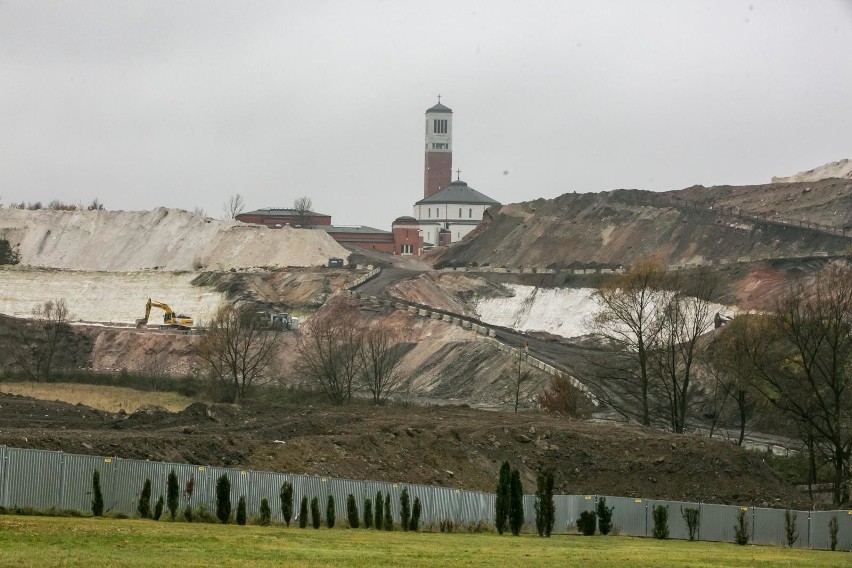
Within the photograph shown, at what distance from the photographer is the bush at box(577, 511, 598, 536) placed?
38.2 m

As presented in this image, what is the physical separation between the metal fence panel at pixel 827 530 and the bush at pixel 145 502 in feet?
56.3

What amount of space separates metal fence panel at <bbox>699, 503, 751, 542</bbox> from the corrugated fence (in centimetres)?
3

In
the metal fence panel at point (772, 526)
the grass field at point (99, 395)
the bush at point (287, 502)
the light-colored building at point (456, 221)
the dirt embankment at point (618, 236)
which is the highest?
the light-colored building at point (456, 221)

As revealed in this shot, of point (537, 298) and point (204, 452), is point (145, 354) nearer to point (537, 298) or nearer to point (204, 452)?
point (537, 298)

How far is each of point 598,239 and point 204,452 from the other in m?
98.0

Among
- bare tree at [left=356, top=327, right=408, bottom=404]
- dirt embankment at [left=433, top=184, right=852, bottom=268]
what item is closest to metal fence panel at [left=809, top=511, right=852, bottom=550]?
bare tree at [left=356, top=327, right=408, bottom=404]

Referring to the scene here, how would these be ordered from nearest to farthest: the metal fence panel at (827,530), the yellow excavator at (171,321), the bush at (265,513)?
the bush at (265,513), the metal fence panel at (827,530), the yellow excavator at (171,321)

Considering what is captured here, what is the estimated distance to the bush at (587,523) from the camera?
1505 inches

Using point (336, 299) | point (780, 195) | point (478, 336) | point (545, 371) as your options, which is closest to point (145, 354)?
Answer: point (336, 299)

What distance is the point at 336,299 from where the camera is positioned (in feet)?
375

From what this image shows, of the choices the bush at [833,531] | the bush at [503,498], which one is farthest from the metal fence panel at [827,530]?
the bush at [503,498]

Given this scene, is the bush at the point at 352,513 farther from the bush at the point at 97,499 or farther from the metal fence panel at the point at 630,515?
the metal fence panel at the point at 630,515

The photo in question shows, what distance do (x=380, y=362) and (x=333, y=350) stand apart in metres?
7.03

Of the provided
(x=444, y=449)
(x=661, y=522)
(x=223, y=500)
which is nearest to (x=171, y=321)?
(x=444, y=449)
